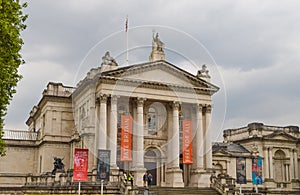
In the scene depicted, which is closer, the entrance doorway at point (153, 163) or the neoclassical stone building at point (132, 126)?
the neoclassical stone building at point (132, 126)

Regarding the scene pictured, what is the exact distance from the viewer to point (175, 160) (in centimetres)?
5184

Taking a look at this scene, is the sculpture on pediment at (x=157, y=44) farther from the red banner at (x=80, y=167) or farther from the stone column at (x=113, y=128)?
the red banner at (x=80, y=167)

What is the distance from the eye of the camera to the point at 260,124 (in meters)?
71.1

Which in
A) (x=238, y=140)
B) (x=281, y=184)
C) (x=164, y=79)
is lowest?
(x=281, y=184)

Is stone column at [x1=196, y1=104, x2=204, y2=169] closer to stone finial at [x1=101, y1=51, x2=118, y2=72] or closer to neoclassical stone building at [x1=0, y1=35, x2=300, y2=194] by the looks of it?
neoclassical stone building at [x1=0, y1=35, x2=300, y2=194]

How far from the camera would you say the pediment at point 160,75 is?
51.2 m

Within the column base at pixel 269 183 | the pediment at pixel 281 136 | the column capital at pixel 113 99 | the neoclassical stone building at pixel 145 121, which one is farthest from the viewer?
the pediment at pixel 281 136

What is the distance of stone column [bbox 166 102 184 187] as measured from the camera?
167 ft

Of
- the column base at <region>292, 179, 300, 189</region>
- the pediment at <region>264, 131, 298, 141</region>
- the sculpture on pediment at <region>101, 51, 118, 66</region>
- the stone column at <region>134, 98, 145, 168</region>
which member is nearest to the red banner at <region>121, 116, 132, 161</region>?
the stone column at <region>134, 98, 145, 168</region>

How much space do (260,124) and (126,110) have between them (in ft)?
89.6

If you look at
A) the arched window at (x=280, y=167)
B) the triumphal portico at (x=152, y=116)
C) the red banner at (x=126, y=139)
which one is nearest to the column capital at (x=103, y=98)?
the triumphal portico at (x=152, y=116)

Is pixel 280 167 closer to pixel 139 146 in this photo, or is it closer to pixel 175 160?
pixel 175 160

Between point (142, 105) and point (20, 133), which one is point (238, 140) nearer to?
point (142, 105)

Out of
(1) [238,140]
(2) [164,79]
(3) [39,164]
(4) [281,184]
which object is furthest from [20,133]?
(4) [281,184]
